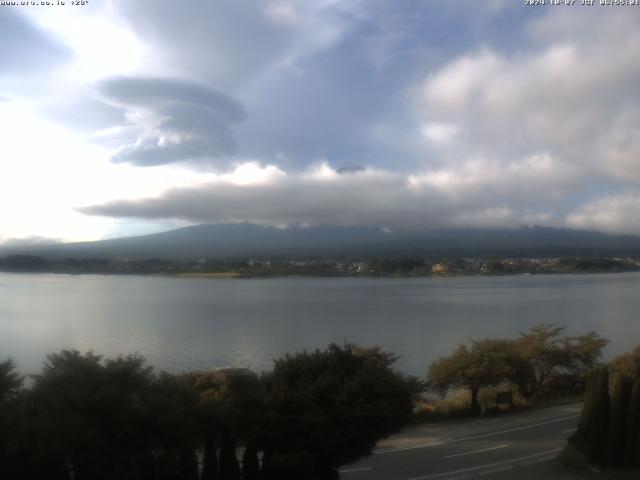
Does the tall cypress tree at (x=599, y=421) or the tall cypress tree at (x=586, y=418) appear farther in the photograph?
the tall cypress tree at (x=586, y=418)

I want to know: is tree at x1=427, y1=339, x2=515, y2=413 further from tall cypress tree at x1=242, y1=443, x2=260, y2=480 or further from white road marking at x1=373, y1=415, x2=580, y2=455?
tall cypress tree at x1=242, y1=443, x2=260, y2=480

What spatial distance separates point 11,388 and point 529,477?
23.3ft

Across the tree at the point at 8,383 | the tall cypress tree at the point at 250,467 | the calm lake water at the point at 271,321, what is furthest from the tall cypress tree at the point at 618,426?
the calm lake water at the point at 271,321

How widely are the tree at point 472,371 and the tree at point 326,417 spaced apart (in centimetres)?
783

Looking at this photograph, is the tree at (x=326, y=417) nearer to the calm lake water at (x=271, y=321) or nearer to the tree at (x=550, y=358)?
the tree at (x=550, y=358)

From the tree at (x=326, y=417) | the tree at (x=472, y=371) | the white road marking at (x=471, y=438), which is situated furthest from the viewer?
the tree at (x=472, y=371)

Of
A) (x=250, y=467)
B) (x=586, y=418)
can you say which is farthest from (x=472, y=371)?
(x=250, y=467)

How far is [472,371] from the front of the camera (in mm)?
15914

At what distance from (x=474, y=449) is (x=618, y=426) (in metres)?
2.69

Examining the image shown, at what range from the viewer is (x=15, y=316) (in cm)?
3875

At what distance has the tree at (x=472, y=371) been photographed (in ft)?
52.4

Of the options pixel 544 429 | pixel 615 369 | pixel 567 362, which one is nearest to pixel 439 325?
pixel 567 362

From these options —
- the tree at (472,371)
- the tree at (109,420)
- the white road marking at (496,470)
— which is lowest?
the white road marking at (496,470)

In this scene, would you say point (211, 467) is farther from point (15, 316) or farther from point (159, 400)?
point (15, 316)
